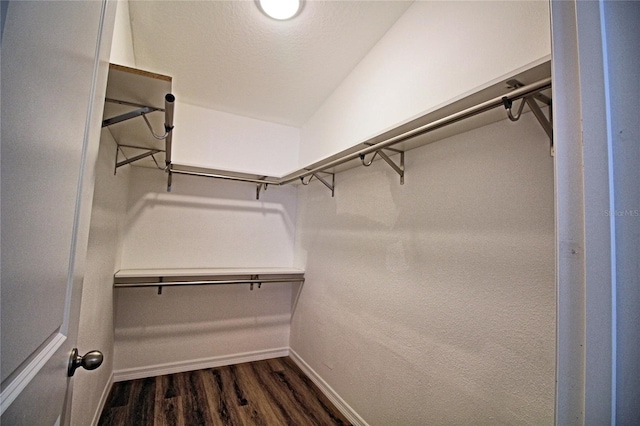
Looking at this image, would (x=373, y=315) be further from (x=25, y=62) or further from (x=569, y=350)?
(x=25, y=62)

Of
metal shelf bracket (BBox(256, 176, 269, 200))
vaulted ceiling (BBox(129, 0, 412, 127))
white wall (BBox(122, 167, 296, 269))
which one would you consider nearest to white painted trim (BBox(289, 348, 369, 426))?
white wall (BBox(122, 167, 296, 269))

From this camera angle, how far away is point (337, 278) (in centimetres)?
207

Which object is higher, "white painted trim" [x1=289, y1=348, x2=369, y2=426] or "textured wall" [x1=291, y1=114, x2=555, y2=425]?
"textured wall" [x1=291, y1=114, x2=555, y2=425]

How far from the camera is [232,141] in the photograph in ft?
8.91

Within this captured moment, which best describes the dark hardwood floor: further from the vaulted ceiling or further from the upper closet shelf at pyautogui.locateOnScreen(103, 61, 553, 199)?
the vaulted ceiling

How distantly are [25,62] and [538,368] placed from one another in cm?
143

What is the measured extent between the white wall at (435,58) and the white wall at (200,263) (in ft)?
3.93

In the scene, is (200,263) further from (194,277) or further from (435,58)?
(435,58)

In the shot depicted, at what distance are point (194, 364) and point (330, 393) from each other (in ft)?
4.14

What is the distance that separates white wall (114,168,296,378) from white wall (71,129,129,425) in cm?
24

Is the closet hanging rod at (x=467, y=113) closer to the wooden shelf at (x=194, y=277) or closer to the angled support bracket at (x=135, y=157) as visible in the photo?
the angled support bracket at (x=135, y=157)

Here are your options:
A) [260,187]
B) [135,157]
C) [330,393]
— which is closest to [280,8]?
[135,157]

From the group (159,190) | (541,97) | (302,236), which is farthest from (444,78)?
(159,190)

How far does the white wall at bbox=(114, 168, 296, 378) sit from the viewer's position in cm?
228
